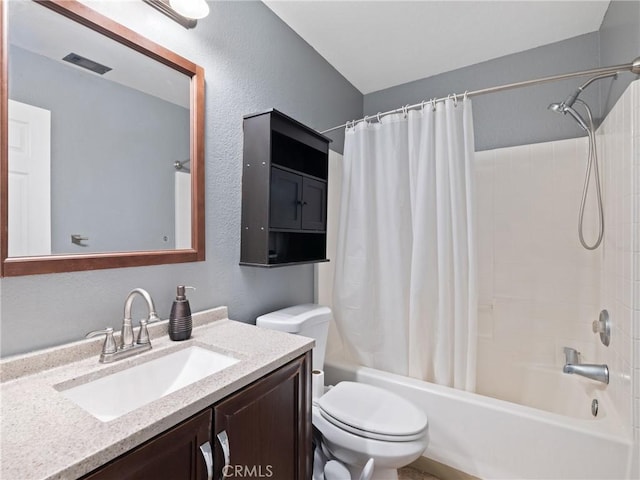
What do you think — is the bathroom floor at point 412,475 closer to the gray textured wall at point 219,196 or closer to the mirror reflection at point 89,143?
the gray textured wall at point 219,196

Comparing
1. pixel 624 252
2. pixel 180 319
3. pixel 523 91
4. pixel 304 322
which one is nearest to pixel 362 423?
pixel 304 322

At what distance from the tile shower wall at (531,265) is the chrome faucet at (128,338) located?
2018 mm

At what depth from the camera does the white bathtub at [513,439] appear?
1.27 metres

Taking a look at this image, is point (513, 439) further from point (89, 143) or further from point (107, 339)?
point (89, 143)

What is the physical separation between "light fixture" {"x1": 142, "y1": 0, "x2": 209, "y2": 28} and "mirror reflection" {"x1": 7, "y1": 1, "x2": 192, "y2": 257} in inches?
7.5

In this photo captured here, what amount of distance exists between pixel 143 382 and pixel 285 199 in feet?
3.36

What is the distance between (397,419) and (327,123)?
6.03ft

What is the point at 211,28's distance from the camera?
137cm

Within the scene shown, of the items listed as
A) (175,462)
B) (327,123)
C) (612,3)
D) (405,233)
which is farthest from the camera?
(327,123)

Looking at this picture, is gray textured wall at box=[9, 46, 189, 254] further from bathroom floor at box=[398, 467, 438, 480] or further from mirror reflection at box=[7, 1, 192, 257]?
bathroom floor at box=[398, 467, 438, 480]

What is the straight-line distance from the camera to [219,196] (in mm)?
1416

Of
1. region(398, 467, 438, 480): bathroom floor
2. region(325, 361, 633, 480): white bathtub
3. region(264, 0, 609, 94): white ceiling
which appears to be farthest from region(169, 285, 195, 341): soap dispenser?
region(264, 0, 609, 94): white ceiling

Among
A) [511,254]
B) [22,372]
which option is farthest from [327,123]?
[22,372]

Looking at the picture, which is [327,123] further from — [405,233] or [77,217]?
[77,217]
